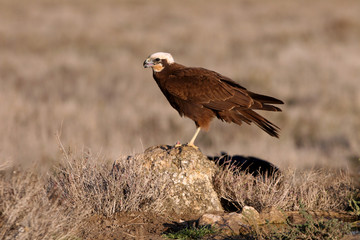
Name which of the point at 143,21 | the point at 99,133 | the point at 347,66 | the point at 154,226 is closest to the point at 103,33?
the point at 143,21

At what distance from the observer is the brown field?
20.0ft

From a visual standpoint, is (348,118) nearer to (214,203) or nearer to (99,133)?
(99,133)

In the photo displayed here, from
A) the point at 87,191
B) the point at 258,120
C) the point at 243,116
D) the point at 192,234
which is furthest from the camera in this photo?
the point at 243,116

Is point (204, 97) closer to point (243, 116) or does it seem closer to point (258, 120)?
point (243, 116)

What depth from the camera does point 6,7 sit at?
34.0 m

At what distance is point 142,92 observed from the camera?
1600 centimetres

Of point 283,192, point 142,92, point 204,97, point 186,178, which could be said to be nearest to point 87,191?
point 186,178

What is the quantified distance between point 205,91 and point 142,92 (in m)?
9.70

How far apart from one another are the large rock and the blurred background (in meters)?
0.31

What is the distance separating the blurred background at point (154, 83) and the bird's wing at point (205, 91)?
0.89 meters

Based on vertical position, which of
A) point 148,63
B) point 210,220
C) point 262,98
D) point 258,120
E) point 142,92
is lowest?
point 210,220

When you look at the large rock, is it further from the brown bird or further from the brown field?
the brown bird

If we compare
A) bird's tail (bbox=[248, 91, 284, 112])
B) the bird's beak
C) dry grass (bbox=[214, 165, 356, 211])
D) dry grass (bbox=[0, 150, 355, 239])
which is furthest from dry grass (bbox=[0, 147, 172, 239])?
bird's tail (bbox=[248, 91, 284, 112])

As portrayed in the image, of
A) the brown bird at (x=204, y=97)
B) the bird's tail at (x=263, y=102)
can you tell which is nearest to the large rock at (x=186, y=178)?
the brown bird at (x=204, y=97)
